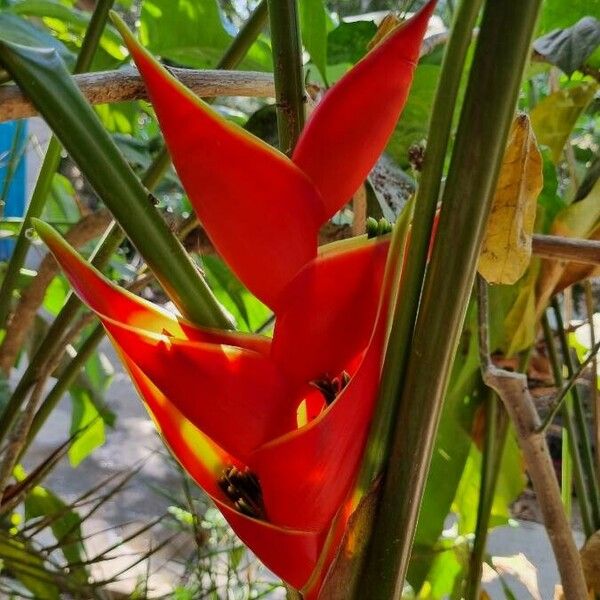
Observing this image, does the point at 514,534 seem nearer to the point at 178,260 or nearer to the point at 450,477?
the point at 450,477

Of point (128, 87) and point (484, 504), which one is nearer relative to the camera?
point (128, 87)

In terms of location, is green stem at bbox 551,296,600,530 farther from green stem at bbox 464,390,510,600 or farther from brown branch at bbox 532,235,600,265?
brown branch at bbox 532,235,600,265

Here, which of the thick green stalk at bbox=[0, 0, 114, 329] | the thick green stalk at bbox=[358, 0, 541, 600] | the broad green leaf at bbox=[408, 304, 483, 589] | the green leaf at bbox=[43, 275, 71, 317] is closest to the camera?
the thick green stalk at bbox=[358, 0, 541, 600]

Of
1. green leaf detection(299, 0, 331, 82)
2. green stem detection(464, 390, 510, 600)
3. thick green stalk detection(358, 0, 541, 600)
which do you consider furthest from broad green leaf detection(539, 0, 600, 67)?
thick green stalk detection(358, 0, 541, 600)

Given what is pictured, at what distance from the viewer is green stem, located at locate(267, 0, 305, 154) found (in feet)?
0.80

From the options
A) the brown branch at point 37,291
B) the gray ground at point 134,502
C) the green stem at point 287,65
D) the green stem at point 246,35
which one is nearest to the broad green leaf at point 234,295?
the brown branch at point 37,291

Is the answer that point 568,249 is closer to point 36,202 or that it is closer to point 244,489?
point 244,489

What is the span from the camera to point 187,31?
57 centimetres

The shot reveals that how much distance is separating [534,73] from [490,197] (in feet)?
1.26

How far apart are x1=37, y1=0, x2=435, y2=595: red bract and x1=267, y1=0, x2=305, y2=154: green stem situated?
0.07 meters

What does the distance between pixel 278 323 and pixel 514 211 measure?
0.42ft

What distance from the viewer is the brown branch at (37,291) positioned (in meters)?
0.57

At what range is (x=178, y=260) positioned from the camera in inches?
7.1

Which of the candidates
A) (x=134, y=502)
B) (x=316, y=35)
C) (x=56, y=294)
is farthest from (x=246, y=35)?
(x=134, y=502)
